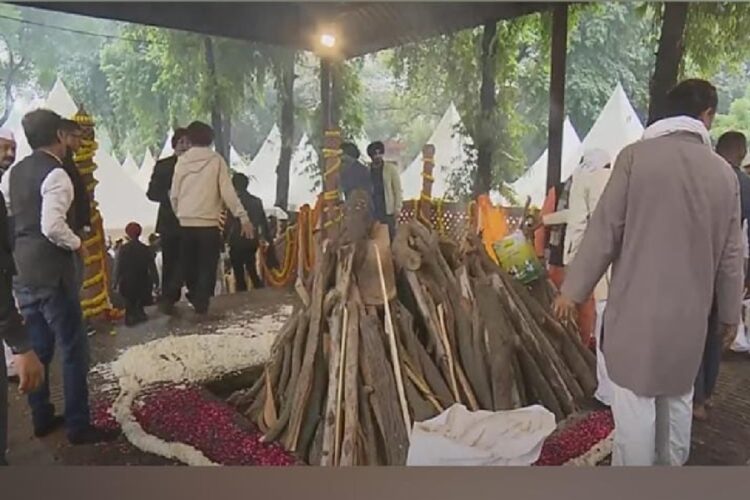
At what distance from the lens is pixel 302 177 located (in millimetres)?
2258

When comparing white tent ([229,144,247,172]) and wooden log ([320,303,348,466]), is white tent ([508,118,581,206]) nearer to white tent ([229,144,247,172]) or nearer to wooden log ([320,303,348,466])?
wooden log ([320,303,348,466])

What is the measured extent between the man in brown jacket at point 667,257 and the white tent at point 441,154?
0.38 m

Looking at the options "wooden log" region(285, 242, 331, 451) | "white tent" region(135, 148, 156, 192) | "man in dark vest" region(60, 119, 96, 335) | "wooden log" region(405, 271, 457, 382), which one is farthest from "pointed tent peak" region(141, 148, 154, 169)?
"wooden log" region(405, 271, 457, 382)

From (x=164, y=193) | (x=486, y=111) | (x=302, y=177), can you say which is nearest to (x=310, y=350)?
(x=302, y=177)

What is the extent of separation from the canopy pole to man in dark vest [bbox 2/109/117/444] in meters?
1.21

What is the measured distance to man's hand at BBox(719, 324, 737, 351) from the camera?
224 centimetres

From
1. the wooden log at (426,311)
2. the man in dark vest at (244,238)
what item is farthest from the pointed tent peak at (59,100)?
the wooden log at (426,311)

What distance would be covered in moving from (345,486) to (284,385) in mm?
304

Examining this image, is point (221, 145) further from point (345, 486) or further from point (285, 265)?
point (345, 486)

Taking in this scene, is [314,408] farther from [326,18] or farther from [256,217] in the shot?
[326,18]

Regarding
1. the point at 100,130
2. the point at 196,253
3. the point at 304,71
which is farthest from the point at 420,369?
the point at 100,130

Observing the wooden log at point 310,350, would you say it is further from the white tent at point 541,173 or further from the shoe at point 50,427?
the shoe at point 50,427

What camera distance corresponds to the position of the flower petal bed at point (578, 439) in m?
2.30

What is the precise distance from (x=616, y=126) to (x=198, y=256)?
1.10m
